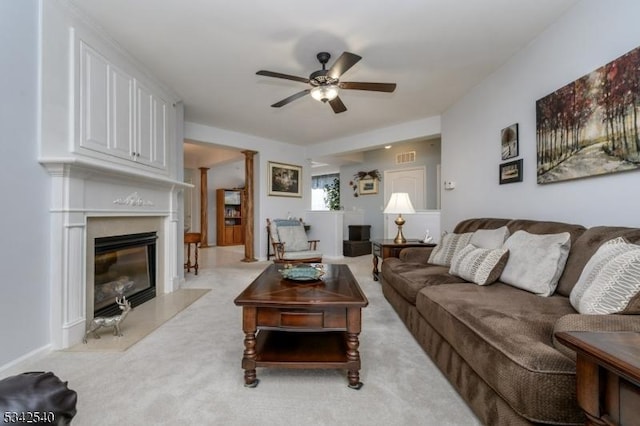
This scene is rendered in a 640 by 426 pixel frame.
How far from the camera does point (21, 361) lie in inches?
70.1

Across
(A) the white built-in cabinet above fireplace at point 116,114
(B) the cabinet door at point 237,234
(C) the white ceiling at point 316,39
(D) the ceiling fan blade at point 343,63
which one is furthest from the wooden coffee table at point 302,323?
(B) the cabinet door at point 237,234

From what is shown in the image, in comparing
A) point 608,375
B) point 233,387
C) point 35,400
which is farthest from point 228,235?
point 608,375

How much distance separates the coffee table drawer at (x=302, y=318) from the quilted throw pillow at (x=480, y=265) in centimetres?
107

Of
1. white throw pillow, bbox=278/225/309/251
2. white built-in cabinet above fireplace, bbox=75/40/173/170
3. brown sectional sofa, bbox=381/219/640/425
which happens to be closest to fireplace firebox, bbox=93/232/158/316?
white built-in cabinet above fireplace, bbox=75/40/173/170

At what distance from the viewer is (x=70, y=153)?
2.13 meters

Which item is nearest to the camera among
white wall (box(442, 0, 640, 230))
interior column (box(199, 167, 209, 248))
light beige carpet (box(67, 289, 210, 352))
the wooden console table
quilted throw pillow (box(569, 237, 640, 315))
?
the wooden console table

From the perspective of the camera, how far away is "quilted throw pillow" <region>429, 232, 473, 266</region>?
2.64 meters

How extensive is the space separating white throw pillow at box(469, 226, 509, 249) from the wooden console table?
1.61m

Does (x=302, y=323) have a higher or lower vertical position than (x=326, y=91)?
lower

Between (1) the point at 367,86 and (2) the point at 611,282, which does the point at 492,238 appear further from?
(1) the point at 367,86

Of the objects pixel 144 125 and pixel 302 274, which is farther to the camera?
pixel 144 125

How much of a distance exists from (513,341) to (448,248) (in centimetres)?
167

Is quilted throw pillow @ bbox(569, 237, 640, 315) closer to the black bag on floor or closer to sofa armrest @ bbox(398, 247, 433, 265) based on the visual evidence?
sofa armrest @ bbox(398, 247, 433, 265)

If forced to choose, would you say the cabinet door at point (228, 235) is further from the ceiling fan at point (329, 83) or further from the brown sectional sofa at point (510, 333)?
the brown sectional sofa at point (510, 333)
